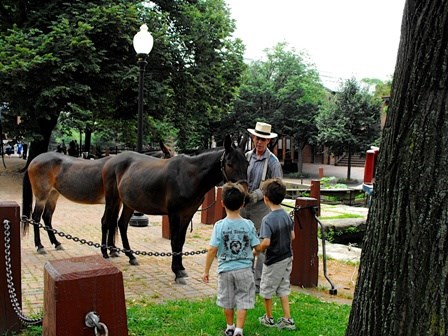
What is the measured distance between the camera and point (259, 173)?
5.49 meters

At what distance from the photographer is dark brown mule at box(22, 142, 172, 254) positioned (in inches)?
312

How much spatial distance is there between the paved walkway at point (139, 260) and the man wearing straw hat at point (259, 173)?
1.11 m

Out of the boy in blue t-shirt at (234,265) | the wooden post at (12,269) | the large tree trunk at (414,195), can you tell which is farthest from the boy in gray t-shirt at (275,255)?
the wooden post at (12,269)

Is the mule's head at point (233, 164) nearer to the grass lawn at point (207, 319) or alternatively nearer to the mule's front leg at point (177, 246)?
the mule's front leg at point (177, 246)

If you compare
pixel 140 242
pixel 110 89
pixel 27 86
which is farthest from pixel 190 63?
pixel 140 242

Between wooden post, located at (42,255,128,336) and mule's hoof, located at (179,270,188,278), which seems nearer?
wooden post, located at (42,255,128,336)

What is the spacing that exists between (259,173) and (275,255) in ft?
4.37

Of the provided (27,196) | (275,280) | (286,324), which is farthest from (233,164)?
(27,196)

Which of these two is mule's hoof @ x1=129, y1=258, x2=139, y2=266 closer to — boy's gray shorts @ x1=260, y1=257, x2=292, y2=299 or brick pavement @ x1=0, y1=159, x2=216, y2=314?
brick pavement @ x1=0, y1=159, x2=216, y2=314

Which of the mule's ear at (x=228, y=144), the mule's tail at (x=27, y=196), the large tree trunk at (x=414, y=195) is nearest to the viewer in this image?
the large tree trunk at (x=414, y=195)

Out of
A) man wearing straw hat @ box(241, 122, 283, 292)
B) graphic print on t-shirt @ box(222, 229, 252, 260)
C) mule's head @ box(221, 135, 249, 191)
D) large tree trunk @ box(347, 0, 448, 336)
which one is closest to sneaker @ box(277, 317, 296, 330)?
graphic print on t-shirt @ box(222, 229, 252, 260)

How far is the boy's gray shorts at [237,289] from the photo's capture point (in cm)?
393

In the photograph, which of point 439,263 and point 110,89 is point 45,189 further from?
point 110,89

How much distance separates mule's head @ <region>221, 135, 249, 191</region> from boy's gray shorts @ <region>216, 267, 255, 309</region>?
1.57 meters
